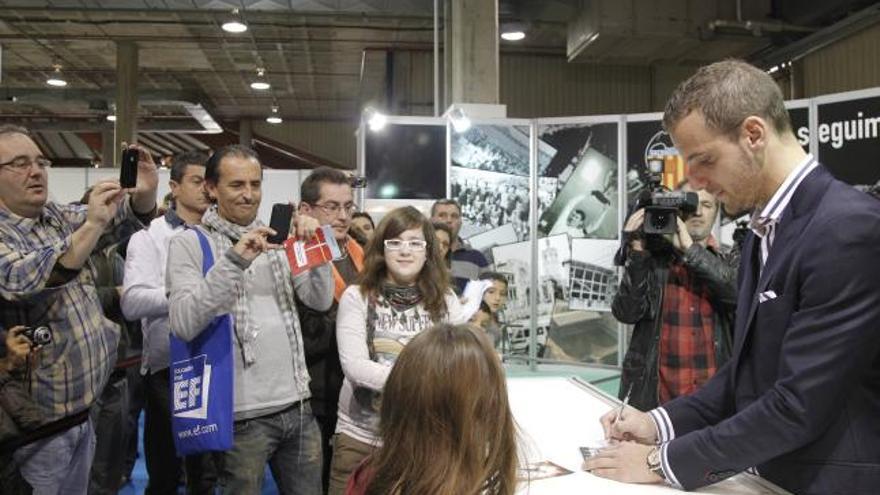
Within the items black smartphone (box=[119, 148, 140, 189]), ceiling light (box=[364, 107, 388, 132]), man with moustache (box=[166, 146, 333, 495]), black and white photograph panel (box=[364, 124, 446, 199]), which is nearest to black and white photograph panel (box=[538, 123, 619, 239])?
black and white photograph panel (box=[364, 124, 446, 199])

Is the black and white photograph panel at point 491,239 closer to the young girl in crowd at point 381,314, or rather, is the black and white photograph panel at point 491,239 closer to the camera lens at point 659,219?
the camera lens at point 659,219

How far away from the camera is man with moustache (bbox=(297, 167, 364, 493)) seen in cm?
258

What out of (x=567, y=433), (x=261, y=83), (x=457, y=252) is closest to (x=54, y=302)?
(x=567, y=433)

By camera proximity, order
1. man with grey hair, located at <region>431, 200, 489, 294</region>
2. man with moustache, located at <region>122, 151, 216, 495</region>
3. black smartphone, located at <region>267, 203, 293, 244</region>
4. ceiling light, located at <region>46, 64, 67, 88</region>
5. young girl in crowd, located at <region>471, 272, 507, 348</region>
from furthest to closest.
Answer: ceiling light, located at <region>46, 64, 67, 88</region> → man with grey hair, located at <region>431, 200, 489, 294</region> → young girl in crowd, located at <region>471, 272, 507, 348</region> → man with moustache, located at <region>122, 151, 216, 495</region> → black smartphone, located at <region>267, 203, 293, 244</region>

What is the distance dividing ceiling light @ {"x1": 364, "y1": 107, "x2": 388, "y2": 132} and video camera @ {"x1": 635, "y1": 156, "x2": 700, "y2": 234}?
373 centimetres

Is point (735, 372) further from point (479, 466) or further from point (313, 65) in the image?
point (313, 65)

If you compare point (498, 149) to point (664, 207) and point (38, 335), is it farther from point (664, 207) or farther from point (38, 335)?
point (38, 335)

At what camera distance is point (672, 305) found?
306 centimetres

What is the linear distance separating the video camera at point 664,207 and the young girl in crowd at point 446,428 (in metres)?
1.94

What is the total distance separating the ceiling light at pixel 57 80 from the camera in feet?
44.7

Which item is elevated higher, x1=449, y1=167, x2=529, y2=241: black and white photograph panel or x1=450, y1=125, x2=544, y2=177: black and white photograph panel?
x1=450, y1=125, x2=544, y2=177: black and white photograph panel

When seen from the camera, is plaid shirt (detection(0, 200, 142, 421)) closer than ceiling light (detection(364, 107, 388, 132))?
Yes

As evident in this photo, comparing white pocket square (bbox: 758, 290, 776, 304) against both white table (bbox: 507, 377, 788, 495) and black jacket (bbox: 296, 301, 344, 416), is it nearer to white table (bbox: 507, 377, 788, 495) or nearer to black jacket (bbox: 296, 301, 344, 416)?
white table (bbox: 507, 377, 788, 495)

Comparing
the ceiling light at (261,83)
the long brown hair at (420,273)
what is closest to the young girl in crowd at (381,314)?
the long brown hair at (420,273)
